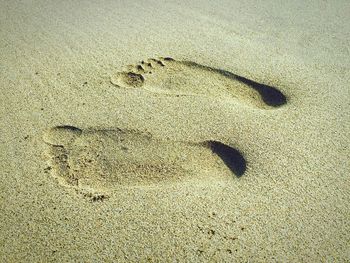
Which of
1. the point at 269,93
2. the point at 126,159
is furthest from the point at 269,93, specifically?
the point at 126,159

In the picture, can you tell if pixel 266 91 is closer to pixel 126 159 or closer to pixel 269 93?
pixel 269 93

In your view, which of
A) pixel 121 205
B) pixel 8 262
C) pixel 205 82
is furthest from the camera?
pixel 205 82

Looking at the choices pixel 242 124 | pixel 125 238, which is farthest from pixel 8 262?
pixel 242 124

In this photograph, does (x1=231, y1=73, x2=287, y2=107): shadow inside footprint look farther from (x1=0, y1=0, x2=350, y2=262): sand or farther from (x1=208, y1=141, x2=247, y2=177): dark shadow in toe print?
(x1=208, y1=141, x2=247, y2=177): dark shadow in toe print

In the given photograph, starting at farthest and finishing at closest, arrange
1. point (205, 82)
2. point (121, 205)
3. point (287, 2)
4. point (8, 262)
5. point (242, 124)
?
point (287, 2) → point (205, 82) → point (242, 124) → point (121, 205) → point (8, 262)

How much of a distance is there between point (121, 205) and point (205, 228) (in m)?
0.32

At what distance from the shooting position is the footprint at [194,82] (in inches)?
66.7

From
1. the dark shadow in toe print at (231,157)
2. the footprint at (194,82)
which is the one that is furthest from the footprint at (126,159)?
the footprint at (194,82)

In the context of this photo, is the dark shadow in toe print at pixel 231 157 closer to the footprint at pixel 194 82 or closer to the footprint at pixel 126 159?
the footprint at pixel 126 159

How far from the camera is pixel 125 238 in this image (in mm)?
1162

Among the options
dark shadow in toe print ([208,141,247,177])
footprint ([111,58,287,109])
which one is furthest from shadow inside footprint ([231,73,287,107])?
dark shadow in toe print ([208,141,247,177])

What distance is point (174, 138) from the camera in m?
1.49

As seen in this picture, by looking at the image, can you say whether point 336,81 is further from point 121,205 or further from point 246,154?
point 121,205

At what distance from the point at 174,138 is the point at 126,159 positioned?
0.24 m
